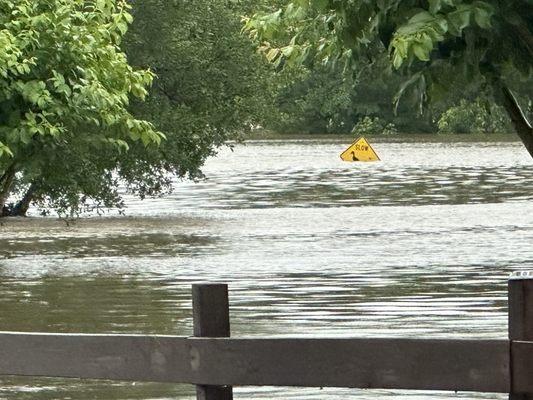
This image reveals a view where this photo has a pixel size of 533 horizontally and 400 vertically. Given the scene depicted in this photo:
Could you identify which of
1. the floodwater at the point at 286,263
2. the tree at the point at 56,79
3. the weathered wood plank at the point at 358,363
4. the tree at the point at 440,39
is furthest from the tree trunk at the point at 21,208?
the weathered wood plank at the point at 358,363

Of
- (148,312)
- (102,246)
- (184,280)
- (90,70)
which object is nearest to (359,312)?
(148,312)

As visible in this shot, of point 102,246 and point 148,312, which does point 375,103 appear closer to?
point 102,246

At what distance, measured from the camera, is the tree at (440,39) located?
18.6 ft

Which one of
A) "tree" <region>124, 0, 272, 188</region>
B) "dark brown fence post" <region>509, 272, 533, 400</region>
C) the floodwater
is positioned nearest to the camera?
"dark brown fence post" <region>509, 272, 533, 400</region>

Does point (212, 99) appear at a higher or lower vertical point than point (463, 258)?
higher

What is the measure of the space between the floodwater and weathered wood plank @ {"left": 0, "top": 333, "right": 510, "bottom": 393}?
552cm

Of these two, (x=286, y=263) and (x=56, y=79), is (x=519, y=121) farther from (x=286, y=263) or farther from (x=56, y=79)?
(x=286, y=263)

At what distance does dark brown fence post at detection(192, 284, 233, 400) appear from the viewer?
6.09 metres

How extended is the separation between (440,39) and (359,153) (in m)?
Answer: 67.2

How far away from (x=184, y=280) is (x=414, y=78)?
16.9 meters

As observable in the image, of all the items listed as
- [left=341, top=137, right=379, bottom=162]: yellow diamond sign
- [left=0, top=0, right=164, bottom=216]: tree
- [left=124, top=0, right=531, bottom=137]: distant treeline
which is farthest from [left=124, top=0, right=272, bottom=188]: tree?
[left=341, top=137, right=379, bottom=162]: yellow diamond sign

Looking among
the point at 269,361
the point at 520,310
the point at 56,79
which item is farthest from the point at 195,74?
the point at 520,310

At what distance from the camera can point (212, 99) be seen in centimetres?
3891

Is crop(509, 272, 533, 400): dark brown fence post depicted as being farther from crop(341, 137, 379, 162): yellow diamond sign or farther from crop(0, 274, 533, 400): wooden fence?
crop(341, 137, 379, 162): yellow diamond sign
